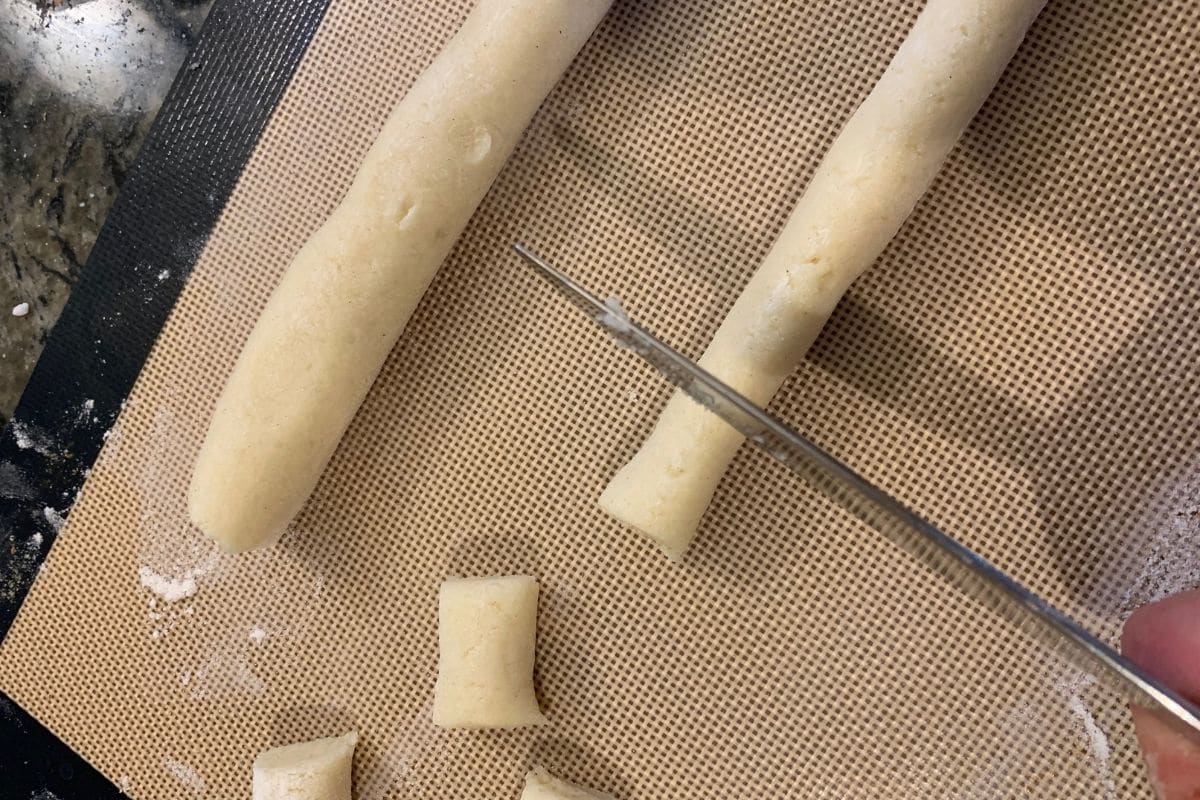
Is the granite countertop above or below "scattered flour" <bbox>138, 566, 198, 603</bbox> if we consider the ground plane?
above

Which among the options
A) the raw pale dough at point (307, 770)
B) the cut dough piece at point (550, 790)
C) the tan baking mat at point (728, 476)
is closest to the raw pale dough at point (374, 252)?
the tan baking mat at point (728, 476)

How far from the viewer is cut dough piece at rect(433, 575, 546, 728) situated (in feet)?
3.74

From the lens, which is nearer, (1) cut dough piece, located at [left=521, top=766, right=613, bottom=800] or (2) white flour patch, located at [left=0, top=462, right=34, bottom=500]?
(1) cut dough piece, located at [left=521, top=766, right=613, bottom=800]

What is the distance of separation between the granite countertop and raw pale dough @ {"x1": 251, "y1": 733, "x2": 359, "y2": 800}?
83 centimetres

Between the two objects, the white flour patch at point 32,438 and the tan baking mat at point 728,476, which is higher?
the tan baking mat at point 728,476

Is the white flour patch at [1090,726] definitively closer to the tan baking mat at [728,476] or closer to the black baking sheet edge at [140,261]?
the tan baking mat at [728,476]

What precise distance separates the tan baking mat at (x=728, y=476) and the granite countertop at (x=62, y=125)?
336mm

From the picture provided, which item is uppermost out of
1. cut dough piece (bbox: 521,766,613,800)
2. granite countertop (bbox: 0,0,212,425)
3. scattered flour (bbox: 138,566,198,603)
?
granite countertop (bbox: 0,0,212,425)

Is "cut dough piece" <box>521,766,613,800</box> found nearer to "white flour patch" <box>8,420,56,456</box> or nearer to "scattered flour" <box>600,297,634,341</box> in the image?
"scattered flour" <box>600,297,634,341</box>

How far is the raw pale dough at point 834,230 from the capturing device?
1009 mm

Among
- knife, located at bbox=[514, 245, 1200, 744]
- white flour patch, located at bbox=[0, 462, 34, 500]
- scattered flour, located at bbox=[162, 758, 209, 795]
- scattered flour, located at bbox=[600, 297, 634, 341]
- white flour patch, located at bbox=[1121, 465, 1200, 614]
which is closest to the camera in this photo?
knife, located at bbox=[514, 245, 1200, 744]

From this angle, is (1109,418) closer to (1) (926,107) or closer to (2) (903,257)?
(2) (903,257)

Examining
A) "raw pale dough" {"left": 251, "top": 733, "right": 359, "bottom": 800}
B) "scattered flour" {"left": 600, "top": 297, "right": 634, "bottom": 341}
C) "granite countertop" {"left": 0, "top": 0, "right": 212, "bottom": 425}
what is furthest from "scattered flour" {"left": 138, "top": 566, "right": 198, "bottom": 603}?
"scattered flour" {"left": 600, "top": 297, "right": 634, "bottom": 341}

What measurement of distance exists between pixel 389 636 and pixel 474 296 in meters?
0.52
